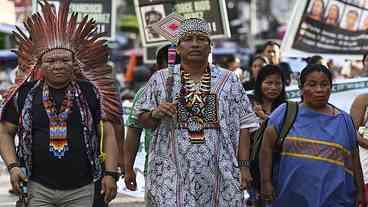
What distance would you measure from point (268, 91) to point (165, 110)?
220 centimetres

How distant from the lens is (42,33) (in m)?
6.00

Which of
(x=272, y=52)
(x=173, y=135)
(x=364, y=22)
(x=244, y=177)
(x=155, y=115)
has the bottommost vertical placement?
(x=244, y=177)

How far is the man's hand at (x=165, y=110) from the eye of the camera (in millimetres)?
5598

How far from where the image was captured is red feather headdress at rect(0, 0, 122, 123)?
19.5ft

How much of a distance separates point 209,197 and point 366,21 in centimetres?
607

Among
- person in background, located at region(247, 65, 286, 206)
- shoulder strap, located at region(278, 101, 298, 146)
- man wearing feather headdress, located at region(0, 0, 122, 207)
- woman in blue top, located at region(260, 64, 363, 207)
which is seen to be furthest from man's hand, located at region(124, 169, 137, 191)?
person in background, located at region(247, 65, 286, 206)

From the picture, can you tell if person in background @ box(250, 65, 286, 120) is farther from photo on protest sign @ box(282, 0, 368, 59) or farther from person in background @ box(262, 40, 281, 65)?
photo on protest sign @ box(282, 0, 368, 59)

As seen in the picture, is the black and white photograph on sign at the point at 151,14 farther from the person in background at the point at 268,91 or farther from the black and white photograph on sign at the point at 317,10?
the person in background at the point at 268,91

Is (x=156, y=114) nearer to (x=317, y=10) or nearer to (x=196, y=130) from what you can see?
(x=196, y=130)

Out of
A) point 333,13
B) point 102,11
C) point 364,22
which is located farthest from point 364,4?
point 102,11

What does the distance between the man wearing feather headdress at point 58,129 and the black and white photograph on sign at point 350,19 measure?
19.1ft

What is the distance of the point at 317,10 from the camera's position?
36.7ft

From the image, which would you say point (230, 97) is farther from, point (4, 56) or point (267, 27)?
point (267, 27)

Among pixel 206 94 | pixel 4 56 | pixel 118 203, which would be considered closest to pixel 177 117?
pixel 206 94
